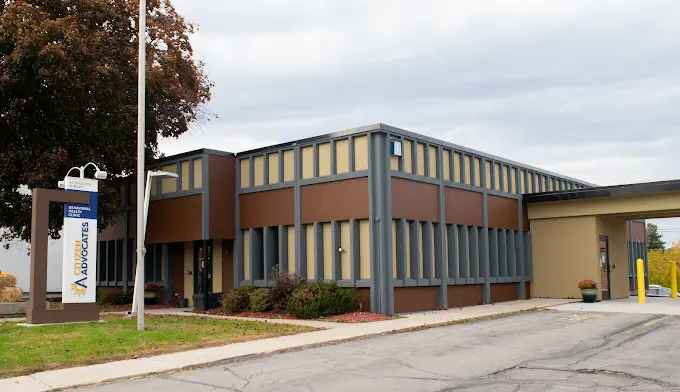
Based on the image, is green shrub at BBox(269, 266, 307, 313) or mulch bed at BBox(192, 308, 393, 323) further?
green shrub at BBox(269, 266, 307, 313)

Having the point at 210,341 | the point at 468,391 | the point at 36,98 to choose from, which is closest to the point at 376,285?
the point at 210,341

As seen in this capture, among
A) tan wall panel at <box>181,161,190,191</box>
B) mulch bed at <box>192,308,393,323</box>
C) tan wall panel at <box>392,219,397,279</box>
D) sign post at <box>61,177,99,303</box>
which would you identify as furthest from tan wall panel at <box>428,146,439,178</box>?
sign post at <box>61,177,99,303</box>

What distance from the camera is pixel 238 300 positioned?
21.8 metres

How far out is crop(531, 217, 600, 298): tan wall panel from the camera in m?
26.4

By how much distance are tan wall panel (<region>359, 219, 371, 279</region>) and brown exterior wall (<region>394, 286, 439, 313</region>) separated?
107cm

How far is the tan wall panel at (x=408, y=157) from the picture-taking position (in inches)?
840

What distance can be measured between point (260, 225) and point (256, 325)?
628 centimetres

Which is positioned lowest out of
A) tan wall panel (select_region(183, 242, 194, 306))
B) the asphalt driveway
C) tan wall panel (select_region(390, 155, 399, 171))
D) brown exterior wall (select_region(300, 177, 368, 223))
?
the asphalt driveway

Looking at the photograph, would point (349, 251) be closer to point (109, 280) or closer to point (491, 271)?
point (491, 271)

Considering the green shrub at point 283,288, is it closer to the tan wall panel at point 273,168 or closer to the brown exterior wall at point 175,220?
the tan wall panel at point 273,168

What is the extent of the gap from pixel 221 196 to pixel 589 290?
14.3m

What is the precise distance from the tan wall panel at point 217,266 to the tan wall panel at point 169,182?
2696 millimetres

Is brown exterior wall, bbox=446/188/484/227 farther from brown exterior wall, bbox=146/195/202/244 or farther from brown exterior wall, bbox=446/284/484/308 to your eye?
brown exterior wall, bbox=146/195/202/244

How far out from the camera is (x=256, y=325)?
Result: 685 inches
